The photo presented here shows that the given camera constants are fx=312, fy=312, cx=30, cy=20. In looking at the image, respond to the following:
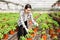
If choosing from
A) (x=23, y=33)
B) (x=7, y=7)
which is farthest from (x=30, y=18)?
(x=7, y=7)

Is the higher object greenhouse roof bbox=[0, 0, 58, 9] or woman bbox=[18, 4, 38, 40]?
woman bbox=[18, 4, 38, 40]

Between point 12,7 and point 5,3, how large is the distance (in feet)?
2.73

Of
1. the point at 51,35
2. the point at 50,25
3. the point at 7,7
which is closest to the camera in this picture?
the point at 51,35

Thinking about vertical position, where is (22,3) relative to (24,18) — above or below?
below

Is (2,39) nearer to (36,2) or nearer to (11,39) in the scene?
(11,39)

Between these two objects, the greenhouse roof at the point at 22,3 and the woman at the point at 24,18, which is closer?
the woman at the point at 24,18

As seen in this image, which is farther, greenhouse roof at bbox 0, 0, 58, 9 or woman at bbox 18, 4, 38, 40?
greenhouse roof at bbox 0, 0, 58, 9

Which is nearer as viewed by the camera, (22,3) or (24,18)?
(24,18)

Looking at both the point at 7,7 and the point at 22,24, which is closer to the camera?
the point at 22,24

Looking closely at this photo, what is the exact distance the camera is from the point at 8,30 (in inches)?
522

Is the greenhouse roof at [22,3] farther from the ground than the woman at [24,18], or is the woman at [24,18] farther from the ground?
the woman at [24,18]

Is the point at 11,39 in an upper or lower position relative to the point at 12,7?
upper

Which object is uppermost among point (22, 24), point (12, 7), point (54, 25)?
point (22, 24)

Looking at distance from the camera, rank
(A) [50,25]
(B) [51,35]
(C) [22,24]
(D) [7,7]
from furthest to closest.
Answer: (D) [7,7], (A) [50,25], (B) [51,35], (C) [22,24]
